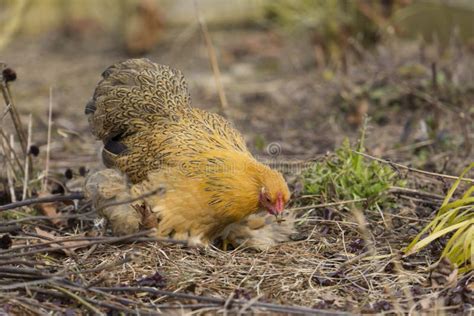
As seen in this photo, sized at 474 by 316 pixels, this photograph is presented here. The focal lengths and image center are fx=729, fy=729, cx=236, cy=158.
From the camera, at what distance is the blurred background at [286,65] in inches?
274

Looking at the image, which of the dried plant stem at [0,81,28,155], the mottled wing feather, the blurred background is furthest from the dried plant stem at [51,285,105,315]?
the blurred background

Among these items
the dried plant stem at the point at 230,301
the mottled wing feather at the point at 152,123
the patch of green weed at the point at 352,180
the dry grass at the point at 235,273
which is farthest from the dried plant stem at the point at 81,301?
the patch of green weed at the point at 352,180

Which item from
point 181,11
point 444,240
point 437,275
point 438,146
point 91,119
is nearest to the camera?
point 437,275

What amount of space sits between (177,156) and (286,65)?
609 centimetres

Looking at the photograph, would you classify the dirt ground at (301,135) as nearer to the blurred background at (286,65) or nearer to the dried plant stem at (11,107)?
the blurred background at (286,65)

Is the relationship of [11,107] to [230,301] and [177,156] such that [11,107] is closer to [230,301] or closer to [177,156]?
[177,156]

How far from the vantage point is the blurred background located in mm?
6949

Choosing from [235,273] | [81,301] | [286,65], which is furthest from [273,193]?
[286,65]

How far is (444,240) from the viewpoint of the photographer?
14.8 feet

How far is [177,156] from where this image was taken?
4793 millimetres

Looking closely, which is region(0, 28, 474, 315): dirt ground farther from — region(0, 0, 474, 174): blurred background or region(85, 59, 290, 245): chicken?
region(85, 59, 290, 245): chicken

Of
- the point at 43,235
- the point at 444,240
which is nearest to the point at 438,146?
the point at 444,240

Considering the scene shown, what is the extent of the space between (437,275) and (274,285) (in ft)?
2.98

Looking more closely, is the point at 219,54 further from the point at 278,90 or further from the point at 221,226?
the point at 221,226
